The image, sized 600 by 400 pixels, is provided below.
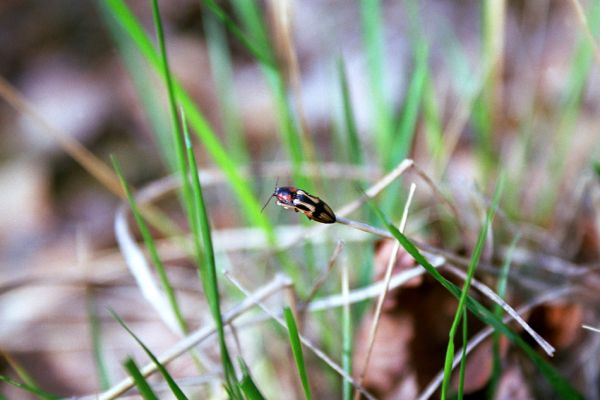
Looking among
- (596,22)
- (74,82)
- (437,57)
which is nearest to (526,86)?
(437,57)

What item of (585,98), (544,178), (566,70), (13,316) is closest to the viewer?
(544,178)

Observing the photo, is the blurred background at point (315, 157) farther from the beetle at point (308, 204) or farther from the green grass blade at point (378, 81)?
the beetle at point (308, 204)

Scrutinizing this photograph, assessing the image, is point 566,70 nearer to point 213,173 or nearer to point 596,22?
point 596,22

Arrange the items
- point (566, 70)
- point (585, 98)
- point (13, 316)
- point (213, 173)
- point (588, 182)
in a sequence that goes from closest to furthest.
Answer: point (588, 182) < point (213, 173) < point (13, 316) < point (585, 98) < point (566, 70)

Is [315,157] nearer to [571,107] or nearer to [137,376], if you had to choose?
[571,107]

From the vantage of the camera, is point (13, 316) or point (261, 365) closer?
point (261, 365)

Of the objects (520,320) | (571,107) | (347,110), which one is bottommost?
(520,320)

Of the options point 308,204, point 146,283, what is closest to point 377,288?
point 308,204
